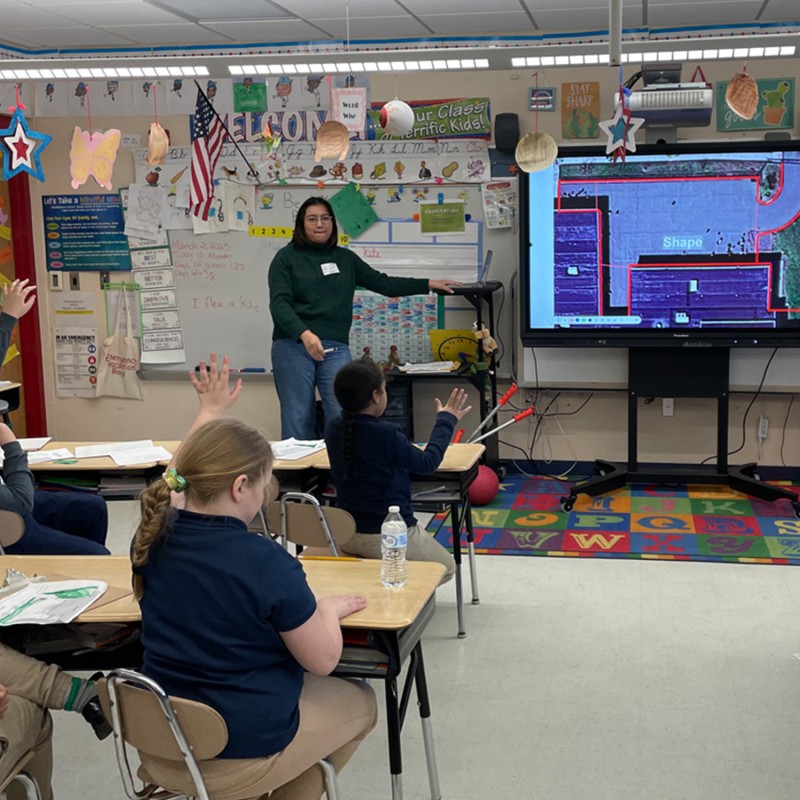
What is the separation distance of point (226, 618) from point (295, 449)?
2158 millimetres

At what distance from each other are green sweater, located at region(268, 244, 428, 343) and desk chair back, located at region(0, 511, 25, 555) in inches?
88.1

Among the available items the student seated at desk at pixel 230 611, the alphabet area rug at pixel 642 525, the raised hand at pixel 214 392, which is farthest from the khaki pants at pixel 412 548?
the alphabet area rug at pixel 642 525

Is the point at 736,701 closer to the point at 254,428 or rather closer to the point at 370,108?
the point at 254,428

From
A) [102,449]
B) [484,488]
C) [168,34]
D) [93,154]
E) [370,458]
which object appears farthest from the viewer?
[168,34]

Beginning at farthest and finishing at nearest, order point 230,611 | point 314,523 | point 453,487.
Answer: point 453,487 < point 314,523 < point 230,611

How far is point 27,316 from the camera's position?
6812mm

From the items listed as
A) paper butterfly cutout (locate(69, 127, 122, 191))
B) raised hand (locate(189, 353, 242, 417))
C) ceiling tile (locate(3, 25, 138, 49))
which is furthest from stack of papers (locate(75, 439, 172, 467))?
ceiling tile (locate(3, 25, 138, 49))

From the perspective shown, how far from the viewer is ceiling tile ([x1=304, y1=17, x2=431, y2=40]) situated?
561 centimetres

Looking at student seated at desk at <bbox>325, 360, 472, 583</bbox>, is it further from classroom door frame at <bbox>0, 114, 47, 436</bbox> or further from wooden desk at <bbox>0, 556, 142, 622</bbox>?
classroom door frame at <bbox>0, 114, 47, 436</bbox>

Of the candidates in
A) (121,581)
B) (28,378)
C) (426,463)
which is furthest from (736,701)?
(28,378)

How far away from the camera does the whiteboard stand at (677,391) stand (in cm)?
569

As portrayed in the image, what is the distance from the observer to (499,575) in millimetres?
4559

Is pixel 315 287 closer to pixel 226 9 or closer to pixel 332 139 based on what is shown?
pixel 332 139

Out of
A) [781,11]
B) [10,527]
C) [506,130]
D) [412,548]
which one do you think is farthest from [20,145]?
[781,11]
